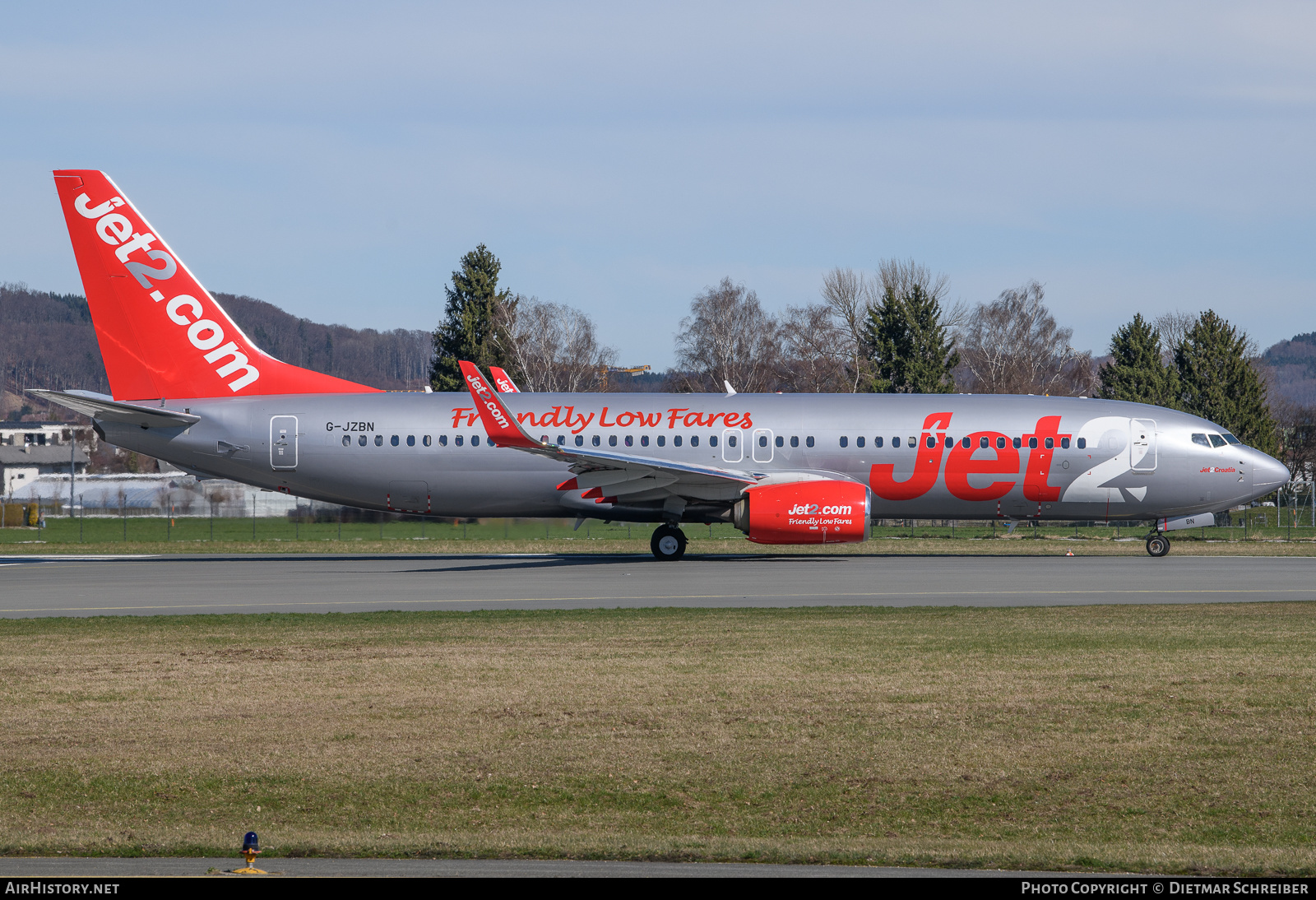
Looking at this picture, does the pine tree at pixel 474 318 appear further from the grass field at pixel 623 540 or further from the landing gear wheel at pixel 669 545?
the landing gear wheel at pixel 669 545

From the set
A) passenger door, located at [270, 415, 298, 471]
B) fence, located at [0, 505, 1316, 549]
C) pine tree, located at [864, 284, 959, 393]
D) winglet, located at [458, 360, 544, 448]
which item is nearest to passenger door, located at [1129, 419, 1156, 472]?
fence, located at [0, 505, 1316, 549]

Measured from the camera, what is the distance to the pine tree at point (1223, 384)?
79.6 meters

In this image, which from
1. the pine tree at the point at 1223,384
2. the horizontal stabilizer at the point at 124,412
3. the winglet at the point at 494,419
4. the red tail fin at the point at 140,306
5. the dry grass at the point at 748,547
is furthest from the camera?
the pine tree at the point at 1223,384

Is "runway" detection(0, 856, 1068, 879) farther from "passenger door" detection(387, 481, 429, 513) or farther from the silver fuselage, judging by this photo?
"passenger door" detection(387, 481, 429, 513)

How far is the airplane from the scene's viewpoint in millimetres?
31109

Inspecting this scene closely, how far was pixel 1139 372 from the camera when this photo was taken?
266 feet

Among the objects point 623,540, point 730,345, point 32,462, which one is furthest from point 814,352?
point 32,462

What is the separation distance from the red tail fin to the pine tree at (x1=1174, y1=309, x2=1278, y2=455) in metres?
64.6

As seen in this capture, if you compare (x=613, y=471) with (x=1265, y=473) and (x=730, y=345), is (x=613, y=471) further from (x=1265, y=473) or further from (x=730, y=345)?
(x=730, y=345)

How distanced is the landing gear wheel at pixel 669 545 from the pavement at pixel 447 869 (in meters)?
24.0

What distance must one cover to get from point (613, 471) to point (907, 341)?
4308 centimetres

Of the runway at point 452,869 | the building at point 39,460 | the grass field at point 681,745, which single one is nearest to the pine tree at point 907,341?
the grass field at point 681,745
